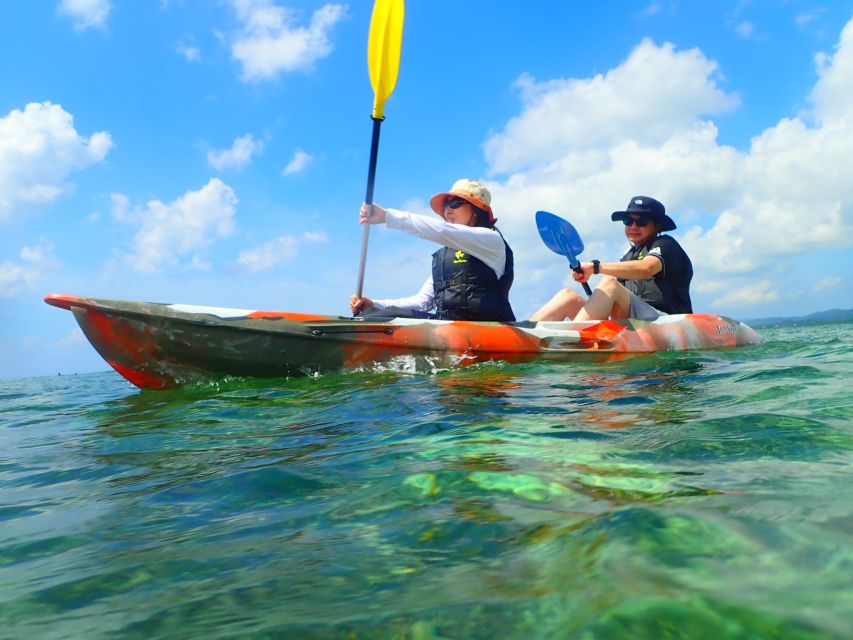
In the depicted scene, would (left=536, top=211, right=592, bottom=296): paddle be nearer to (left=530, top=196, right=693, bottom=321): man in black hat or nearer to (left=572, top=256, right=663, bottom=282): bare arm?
(left=530, top=196, right=693, bottom=321): man in black hat

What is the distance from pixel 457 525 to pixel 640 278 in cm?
550

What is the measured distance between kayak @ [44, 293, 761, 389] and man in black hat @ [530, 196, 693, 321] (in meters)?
0.41

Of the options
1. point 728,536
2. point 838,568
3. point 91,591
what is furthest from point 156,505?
point 838,568

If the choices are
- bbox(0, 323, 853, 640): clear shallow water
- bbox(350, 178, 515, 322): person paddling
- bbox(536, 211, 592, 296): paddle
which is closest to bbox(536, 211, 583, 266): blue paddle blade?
bbox(536, 211, 592, 296): paddle

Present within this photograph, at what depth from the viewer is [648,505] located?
4.36 ft

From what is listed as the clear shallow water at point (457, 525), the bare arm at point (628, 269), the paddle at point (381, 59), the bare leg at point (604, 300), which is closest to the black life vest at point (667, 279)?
the bare arm at point (628, 269)

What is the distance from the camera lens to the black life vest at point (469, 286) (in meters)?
5.97

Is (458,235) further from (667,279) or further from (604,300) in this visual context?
(667,279)

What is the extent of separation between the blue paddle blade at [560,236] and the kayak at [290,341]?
3.71 feet

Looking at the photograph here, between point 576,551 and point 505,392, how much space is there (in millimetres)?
2677

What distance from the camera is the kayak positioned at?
16.4 ft

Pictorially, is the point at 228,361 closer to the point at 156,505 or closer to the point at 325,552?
the point at 156,505

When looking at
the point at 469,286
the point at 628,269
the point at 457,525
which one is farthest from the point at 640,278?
the point at 457,525

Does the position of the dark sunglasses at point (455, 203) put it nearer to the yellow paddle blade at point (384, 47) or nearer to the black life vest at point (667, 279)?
the yellow paddle blade at point (384, 47)
